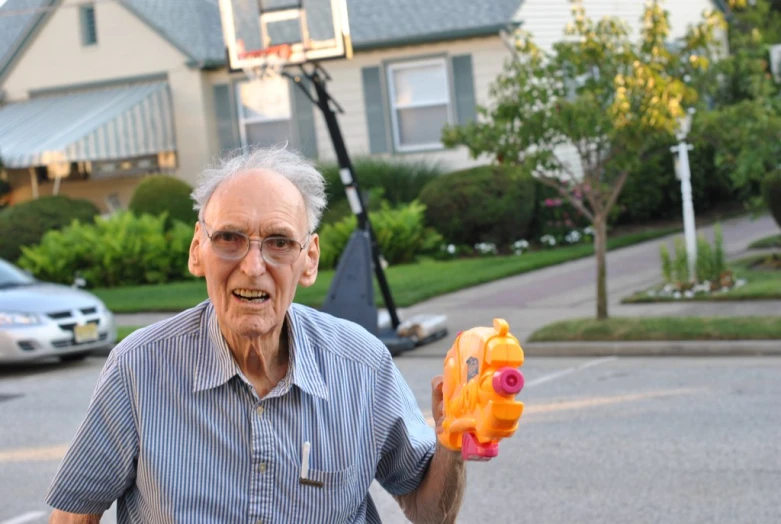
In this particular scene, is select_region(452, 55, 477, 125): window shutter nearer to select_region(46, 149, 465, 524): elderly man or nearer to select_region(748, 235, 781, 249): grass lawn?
select_region(748, 235, 781, 249): grass lawn

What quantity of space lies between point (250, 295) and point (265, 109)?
22445mm

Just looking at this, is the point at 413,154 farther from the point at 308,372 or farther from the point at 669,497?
the point at 308,372

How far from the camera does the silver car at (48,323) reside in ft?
42.5

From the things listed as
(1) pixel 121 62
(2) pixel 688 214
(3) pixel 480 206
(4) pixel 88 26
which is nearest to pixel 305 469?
(2) pixel 688 214

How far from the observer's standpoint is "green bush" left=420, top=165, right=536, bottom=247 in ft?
68.8

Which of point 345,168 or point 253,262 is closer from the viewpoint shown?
point 253,262

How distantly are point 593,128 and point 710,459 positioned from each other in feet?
17.6

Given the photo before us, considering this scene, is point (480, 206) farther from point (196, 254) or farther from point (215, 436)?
point (215, 436)

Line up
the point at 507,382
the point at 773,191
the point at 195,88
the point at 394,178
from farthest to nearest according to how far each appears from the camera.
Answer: the point at 195,88
the point at 394,178
the point at 773,191
the point at 507,382

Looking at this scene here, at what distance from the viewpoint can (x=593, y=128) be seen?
11.9m

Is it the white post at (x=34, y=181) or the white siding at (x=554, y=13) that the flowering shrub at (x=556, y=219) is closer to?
the white siding at (x=554, y=13)

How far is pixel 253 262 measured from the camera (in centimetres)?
278

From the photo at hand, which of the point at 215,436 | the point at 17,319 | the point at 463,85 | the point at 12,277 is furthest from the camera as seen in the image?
the point at 463,85

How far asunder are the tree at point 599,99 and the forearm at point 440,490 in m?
9.11
